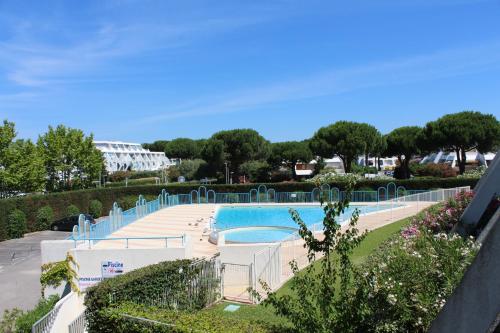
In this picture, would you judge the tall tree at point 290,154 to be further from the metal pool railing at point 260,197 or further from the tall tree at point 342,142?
the metal pool railing at point 260,197

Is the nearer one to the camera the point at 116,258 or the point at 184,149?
the point at 116,258

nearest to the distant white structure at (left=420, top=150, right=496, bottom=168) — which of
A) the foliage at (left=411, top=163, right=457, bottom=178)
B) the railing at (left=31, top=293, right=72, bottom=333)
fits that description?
the foliage at (left=411, top=163, right=457, bottom=178)

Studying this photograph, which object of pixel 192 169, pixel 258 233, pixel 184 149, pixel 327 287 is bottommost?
pixel 258 233

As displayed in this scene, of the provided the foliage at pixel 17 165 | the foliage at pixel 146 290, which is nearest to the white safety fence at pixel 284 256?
the foliage at pixel 146 290

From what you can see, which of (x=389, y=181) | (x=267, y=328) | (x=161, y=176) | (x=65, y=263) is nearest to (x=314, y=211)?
(x=389, y=181)

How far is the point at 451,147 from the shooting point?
50.0 meters

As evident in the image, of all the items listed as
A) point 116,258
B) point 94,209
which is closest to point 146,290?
point 116,258

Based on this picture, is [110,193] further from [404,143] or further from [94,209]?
[404,143]

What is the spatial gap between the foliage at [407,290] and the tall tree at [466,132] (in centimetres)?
4498

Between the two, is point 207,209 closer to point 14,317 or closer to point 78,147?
point 78,147

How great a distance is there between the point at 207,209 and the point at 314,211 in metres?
7.87

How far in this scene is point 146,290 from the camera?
10516 mm

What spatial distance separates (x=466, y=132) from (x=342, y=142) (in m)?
13.1

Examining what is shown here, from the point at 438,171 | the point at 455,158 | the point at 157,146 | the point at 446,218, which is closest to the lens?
the point at 446,218
